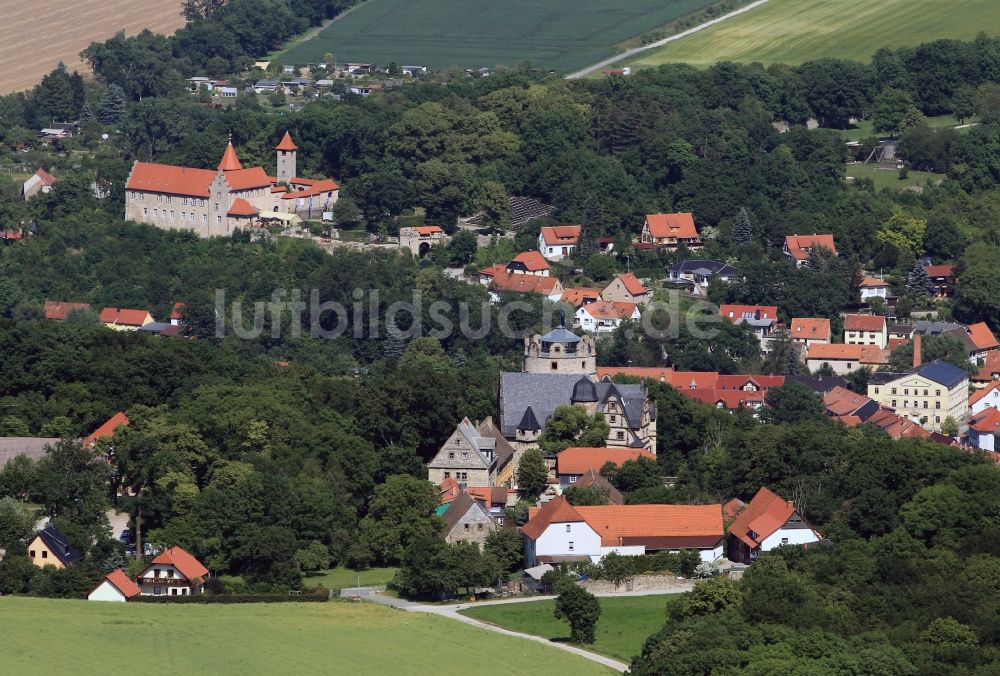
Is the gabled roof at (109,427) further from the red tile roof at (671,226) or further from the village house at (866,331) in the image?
the red tile roof at (671,226)

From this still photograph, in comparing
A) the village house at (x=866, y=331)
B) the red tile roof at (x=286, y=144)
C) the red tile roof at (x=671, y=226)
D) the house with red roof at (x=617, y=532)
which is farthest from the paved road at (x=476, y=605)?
the red tile roof at (x=286, y=144)

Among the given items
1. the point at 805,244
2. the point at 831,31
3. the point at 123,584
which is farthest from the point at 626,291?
the point at 831,31

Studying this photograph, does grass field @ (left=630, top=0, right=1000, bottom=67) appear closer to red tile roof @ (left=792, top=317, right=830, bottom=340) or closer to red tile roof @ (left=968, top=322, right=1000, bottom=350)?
red tile roof @ (left=968, top=322, right=1000, bottom=350)

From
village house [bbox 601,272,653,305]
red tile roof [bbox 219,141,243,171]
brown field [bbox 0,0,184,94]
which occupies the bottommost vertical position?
village house [bbox 601,272,653,305]

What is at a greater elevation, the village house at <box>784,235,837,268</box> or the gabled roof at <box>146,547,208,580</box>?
the village house at <box>784,235,837,268</box>

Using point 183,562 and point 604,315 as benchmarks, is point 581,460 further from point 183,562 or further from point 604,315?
point 604,315

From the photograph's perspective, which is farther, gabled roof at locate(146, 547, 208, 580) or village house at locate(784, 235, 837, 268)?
village house at locate(784, 235, 837, 268)

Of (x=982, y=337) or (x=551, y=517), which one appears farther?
(x=982, y=337)

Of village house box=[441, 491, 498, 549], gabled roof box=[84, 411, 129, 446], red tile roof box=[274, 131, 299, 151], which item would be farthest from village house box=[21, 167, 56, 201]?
village house box=[441, 491, 498, 549]

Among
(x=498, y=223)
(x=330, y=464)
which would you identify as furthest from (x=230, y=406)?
(x=498, y=223)
